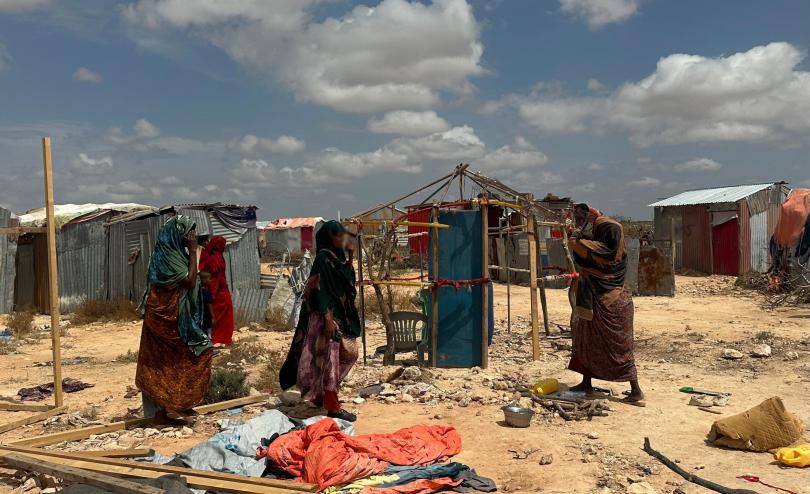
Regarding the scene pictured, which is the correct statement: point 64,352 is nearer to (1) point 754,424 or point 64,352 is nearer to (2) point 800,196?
(1) point 754,424

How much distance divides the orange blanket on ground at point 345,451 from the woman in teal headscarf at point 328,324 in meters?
0.82

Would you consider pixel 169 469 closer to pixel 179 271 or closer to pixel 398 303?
pixel 179 271

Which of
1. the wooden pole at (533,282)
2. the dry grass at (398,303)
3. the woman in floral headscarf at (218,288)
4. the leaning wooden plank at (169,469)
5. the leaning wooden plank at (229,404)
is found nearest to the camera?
the leaning wooden plank at (169,469)

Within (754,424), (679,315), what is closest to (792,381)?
(754,424)

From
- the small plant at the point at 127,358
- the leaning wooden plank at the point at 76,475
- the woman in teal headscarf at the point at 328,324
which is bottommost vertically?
the small plant at the point at 127,358

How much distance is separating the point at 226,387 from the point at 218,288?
2.92 m

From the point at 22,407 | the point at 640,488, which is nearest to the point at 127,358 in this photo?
the point at 22,407

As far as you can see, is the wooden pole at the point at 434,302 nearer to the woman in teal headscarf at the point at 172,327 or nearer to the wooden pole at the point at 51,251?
the woman in teal headscarf at the point at 172,327

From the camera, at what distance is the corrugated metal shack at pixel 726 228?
19.2m

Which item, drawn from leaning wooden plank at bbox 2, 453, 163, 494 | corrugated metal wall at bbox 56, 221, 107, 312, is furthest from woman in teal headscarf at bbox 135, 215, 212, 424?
corrugated metal wall at bbox 56, 221, 107, 312

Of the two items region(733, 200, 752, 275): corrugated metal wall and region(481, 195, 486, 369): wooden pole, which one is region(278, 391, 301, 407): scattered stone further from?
region(733, 200, 752, 275): corrugated metal wall

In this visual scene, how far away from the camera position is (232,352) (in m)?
8.92

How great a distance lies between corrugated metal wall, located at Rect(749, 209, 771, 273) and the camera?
63.2 ft

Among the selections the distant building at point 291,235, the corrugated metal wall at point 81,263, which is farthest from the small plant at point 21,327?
the distant building at point 291,235
